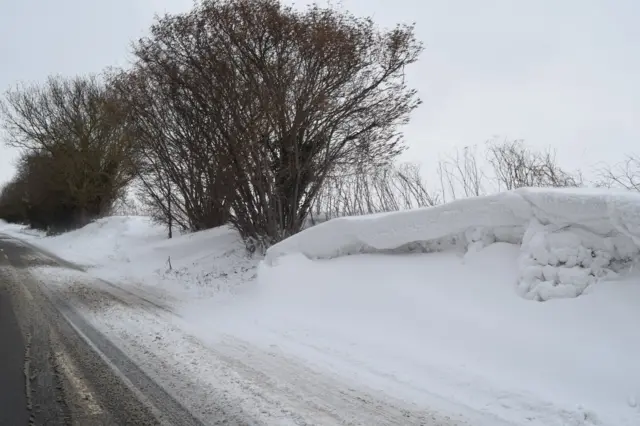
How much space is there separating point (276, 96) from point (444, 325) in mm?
8165

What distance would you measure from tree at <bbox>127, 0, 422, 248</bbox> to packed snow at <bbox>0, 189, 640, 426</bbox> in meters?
4.86

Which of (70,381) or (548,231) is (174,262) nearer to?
(70,381)

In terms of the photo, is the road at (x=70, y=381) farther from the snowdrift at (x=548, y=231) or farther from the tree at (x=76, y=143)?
the tree at (x=76, y=143)

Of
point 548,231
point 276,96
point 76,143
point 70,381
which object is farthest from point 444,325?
point 76,143

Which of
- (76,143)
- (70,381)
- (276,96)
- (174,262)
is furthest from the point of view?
(76,143)

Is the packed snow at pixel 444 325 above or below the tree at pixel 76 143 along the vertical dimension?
below

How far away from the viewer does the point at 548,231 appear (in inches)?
211

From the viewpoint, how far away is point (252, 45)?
11.8 metres

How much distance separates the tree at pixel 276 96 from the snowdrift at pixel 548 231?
6.22 meters

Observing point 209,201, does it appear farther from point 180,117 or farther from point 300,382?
point 300,382

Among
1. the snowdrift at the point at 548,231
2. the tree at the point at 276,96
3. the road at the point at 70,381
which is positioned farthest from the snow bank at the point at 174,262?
the snowdrift at the point at 548,231

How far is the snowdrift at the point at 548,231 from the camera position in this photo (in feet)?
15.8

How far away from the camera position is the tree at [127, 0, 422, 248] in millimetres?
11859

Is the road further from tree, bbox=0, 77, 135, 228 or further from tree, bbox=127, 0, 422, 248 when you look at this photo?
tree, bbox=0, 77, 135, 228
